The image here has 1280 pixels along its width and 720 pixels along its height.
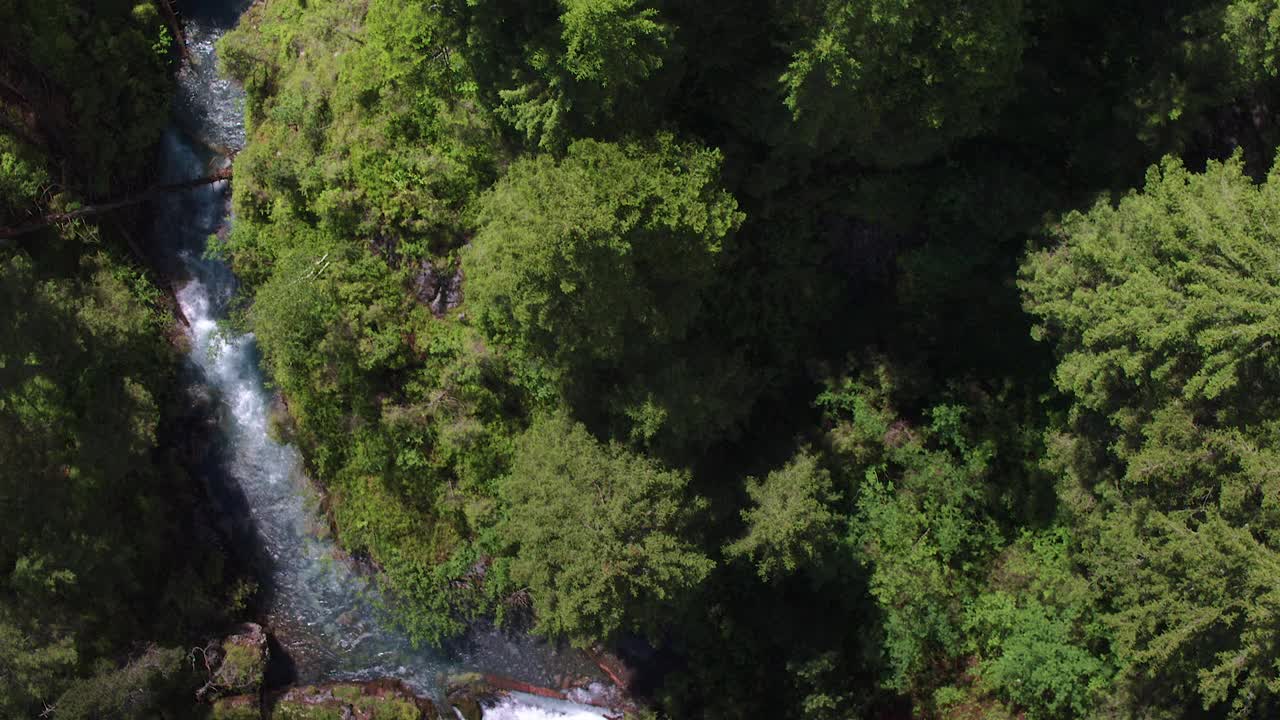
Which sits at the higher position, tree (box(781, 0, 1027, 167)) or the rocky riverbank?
tree (box(781, 0, 1027, 167))

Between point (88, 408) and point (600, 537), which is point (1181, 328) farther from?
point (88, 408)

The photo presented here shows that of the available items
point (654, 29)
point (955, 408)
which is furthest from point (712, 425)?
point (654, 29)

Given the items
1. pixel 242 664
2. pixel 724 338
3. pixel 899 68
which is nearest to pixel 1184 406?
pixel 899 68

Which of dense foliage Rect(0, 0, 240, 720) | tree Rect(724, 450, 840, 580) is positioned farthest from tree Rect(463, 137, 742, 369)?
dense foliage Rect(0, 0, 240, 720)

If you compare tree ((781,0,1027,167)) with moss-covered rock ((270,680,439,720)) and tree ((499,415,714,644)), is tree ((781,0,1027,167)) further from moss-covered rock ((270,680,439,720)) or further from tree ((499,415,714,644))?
moss-covered rock ((270,680,439,720))

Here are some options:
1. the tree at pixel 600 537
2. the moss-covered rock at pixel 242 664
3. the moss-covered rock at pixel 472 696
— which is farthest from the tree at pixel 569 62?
the moss-covered rock at pixel 242 664

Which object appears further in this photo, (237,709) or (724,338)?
(237,709)

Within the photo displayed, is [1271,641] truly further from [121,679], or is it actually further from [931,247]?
[121,679]
